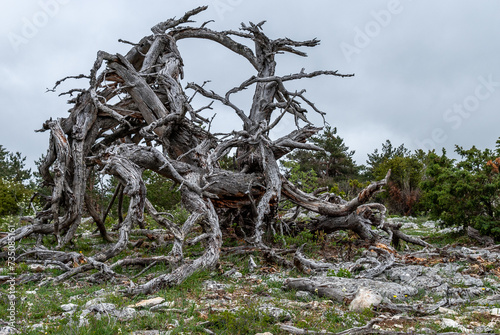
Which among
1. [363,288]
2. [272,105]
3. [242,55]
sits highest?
[242,55]

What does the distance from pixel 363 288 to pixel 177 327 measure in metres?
2.34

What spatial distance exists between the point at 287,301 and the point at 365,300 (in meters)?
0.95

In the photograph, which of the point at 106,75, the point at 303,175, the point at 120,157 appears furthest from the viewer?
the point at 303,175

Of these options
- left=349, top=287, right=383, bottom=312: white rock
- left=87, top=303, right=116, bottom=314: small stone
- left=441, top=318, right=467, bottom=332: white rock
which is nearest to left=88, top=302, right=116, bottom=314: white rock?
left=87, top=303, right=116, bottom=314: small stone

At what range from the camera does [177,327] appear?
13.2 feet

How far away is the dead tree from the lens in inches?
308

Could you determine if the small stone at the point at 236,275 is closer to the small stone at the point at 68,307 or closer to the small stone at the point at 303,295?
the small stone at the point at 303,295

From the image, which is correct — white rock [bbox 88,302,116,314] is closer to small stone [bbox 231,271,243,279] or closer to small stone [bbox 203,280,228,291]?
small stone [bbox 203,280,228,291]

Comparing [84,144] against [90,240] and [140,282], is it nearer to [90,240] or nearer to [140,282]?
[90,240]

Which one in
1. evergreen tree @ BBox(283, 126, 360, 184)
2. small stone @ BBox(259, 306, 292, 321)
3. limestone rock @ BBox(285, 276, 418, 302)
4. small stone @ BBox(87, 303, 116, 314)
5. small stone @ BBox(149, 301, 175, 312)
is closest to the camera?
small stone @ BBox(259, 306, 292, 321)

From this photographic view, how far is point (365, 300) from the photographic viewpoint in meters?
4.73

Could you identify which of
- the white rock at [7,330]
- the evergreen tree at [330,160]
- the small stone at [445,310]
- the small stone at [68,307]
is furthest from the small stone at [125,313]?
the evergreen tree at [330,160]

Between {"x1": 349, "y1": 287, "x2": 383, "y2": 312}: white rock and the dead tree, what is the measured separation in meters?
2.74

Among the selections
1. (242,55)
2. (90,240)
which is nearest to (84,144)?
(90,240)
